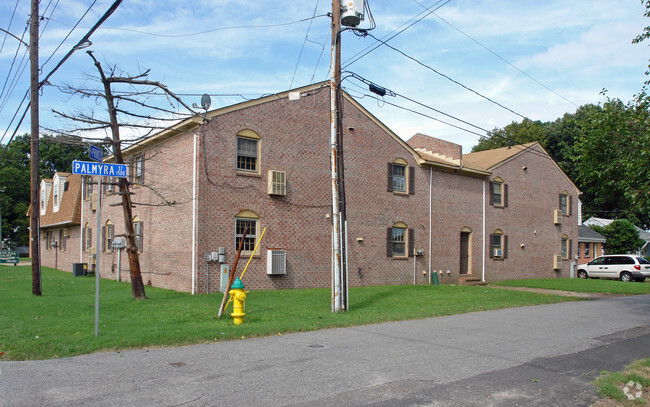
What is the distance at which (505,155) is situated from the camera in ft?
100

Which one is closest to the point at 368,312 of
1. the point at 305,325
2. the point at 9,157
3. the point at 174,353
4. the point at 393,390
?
the point at 305,325

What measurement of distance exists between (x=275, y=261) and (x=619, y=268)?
24144mm

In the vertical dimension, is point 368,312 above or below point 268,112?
below

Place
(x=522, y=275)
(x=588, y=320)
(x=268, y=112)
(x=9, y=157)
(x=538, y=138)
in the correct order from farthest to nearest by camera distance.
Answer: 1. (x=9, y=157)
2. (x=538, y=138)
3. (x=522, y=275)
4. (x=268, y=112)
5. (x=588, y=320)

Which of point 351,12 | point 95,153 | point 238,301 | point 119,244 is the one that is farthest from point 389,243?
point 95,153

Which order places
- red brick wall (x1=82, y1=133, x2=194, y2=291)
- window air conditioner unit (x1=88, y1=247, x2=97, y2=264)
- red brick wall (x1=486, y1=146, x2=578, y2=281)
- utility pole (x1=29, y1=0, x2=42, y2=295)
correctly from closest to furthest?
utility pole (x1=29, y1=0, x2=42, y2=295) < red brick wall (x1=82, y1=133, x2=194, y2=291) < window air conditioner unit (x1=88, y1=247, x2=97, y2=264) < red brick wall (x1=486, y1=146, x2=578, y2=281)

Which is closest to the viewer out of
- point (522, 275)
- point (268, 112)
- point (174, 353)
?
point (174, 353)

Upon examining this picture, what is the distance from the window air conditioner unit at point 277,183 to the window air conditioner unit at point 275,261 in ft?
6.96

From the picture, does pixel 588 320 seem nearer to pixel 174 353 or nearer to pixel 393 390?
pixel 393 390

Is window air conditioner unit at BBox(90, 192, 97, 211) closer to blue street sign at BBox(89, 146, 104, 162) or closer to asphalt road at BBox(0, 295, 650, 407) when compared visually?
blue street sign at BBox(89, 146, 104, 162)

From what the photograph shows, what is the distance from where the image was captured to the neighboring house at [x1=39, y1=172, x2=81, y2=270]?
30.5m

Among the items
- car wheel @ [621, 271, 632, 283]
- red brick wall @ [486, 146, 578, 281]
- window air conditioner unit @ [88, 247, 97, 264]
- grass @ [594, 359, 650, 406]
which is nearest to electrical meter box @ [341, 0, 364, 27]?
grass @ [594, 359, 650, 406]

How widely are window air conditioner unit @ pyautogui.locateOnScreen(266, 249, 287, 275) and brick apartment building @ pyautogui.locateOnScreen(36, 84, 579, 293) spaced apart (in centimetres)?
23

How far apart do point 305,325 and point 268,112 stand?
33.2 ft
